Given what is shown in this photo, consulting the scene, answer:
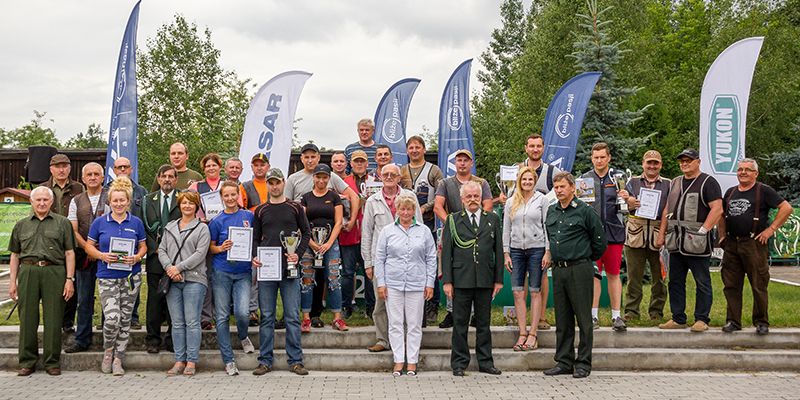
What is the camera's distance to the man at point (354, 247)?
8148mm

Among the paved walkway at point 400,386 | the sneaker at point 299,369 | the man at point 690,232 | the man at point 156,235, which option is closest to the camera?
the paved walkway at point 400,386

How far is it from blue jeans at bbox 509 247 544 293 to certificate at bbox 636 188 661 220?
149cm

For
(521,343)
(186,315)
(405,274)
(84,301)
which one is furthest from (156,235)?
(521,343)

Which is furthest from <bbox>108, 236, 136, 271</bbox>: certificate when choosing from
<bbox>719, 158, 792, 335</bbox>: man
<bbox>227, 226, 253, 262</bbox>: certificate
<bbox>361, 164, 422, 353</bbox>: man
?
<bbox>719, 158, 792, 335</bbox>: man

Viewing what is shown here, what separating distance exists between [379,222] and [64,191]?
12.0 feet

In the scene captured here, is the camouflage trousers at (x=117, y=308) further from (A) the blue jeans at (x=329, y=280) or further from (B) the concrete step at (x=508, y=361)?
(A) the blue jeans at (x=329, y=280)

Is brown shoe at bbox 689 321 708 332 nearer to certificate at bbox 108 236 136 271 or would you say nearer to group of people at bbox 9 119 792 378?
group of people at bbox 9 119 792 378

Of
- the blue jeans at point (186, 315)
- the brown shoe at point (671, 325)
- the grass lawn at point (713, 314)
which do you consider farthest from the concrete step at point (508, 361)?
the grass lawn at point (713, 314)

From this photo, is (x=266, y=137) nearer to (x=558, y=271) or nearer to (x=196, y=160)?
(x=558, y=271)

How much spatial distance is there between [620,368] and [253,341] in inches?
162

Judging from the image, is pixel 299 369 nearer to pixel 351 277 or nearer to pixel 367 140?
pixel 351 277

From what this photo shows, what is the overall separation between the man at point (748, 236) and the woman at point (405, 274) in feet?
11.5

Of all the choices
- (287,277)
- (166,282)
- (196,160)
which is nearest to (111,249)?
(166,282)

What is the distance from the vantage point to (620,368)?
754cm
